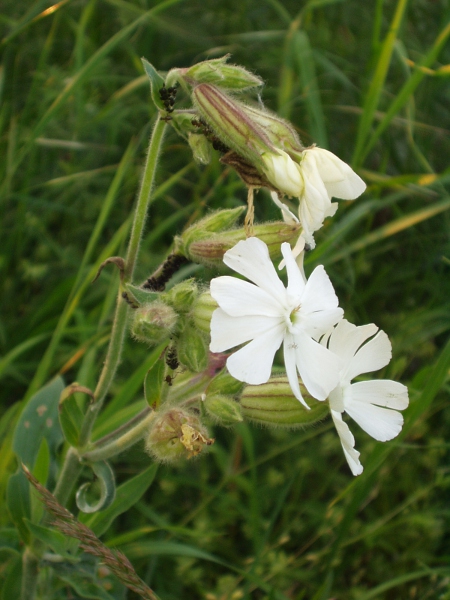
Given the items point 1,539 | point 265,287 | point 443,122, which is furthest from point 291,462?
point 443,122

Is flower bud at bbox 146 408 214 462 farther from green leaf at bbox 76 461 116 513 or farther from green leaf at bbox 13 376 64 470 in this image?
green leaf at bbox 13 376 64 470

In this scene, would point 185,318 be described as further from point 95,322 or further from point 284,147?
point 95,322

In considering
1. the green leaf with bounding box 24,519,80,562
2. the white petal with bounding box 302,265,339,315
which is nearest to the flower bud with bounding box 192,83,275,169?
the white petal with bounding box 302,265,339,315

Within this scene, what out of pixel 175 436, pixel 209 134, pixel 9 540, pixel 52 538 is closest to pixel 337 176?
pixel 209 134

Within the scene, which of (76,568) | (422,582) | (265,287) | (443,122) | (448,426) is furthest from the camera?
(443,122)

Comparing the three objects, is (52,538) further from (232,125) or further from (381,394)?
(232,125)

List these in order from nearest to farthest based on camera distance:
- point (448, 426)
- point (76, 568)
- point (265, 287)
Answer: point (265, 287) < point (76, 568) < point (448, 426)

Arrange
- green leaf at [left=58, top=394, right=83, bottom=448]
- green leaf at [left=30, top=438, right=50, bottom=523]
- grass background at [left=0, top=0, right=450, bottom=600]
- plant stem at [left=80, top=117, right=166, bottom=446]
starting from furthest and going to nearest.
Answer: grass background at [left=0, top=0, right=450, bottom=600]
green leaf at [left=30, top=438, right=50, bottom=523]
green leaf at [left=58, top=394, right=83, bottom=448]
plant stem at [left=80, top=117, right=166, bottom=446]

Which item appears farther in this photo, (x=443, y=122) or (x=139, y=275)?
(x=443, y=122)
